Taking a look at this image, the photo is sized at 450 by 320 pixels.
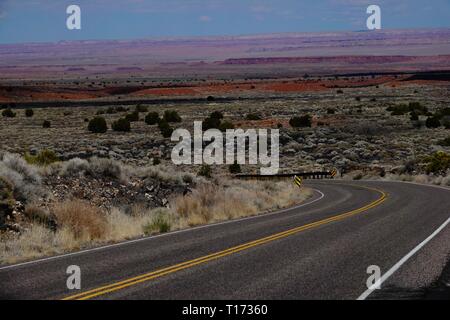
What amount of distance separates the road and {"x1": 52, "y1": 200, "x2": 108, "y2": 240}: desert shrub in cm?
159

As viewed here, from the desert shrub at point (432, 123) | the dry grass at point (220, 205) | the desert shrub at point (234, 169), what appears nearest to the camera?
the dry grass at point (220, 205)

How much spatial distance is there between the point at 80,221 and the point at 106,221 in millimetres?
1451

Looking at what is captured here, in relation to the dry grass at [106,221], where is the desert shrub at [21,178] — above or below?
above

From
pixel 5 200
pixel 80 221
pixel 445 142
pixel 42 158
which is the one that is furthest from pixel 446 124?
pixel 5 200

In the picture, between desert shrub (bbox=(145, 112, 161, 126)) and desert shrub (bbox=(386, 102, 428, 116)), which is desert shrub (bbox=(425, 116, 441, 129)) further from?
desert shrub (bbox=(145, 112, 161, 126))

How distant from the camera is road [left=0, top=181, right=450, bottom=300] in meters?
9.59

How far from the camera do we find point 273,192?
3284cm

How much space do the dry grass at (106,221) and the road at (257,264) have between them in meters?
0.99

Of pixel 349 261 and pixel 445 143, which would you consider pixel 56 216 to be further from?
pixel 445 143

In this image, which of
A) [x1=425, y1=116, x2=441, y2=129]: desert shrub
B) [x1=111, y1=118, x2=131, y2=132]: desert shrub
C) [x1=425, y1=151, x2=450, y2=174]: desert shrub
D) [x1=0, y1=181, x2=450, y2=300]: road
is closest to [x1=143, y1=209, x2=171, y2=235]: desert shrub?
[x1=0, y1=181, x2=450, y2=300]: road

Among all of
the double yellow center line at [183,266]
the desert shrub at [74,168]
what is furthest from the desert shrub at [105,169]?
the double yellow center line at [183,266]

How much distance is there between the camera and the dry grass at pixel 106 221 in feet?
46.7

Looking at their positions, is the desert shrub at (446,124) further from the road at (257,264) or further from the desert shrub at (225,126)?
the road at (257,264)
